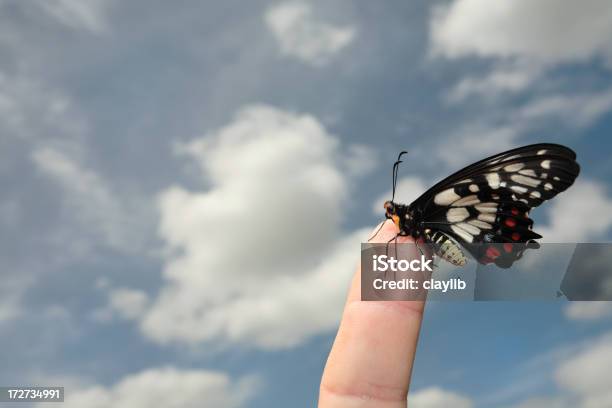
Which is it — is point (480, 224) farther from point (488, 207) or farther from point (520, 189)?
point (520, 189)

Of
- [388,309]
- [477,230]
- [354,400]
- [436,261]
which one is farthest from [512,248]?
[354,400]

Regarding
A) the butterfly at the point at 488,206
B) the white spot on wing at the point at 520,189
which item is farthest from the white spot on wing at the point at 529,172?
the white spot on wing at the point at 520,189

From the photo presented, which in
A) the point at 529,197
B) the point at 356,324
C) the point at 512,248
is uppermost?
the point at 529,197

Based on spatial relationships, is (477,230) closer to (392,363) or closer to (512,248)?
(512,248)

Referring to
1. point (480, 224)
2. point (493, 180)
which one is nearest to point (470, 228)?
point (480, 224)

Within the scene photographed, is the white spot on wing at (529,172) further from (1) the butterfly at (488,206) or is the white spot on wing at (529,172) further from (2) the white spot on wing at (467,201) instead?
(2) the white spot on wing at (467,201)

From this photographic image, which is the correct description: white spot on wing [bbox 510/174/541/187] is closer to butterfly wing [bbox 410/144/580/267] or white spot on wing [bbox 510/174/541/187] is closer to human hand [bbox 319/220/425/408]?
butterfly wing [bbox 410/144/580/267]
